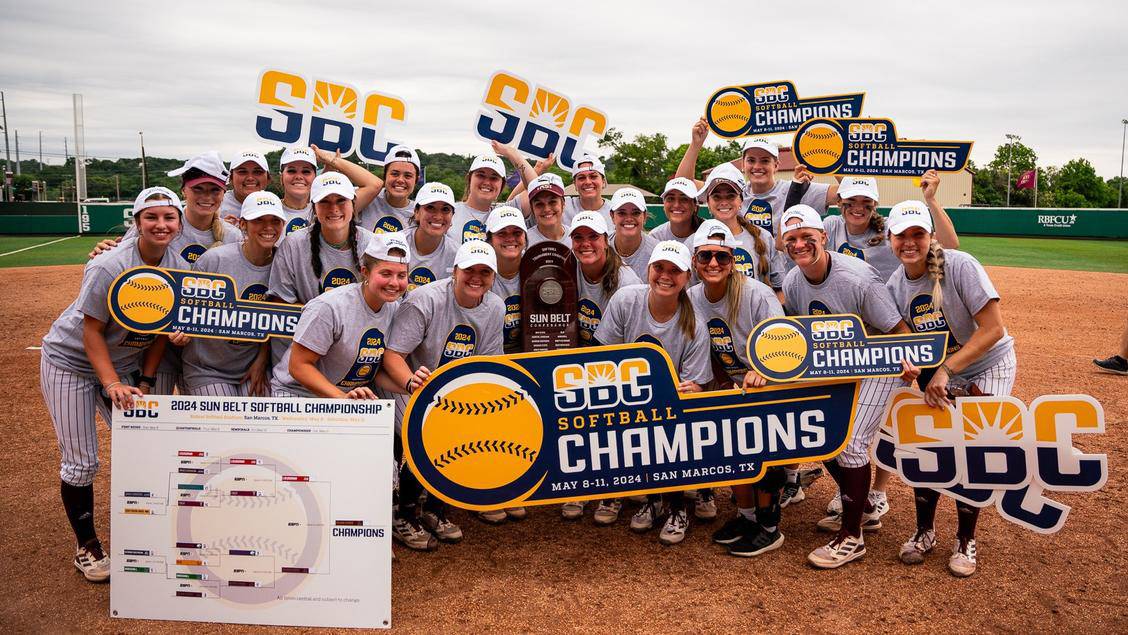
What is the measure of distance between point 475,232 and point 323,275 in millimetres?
1416

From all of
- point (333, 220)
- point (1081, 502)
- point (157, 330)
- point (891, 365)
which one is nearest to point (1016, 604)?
point (891, 365)

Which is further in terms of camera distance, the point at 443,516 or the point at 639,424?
the point at 443,516

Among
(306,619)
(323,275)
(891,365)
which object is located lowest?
(306,619)

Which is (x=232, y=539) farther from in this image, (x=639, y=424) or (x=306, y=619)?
(x=639, y=424)

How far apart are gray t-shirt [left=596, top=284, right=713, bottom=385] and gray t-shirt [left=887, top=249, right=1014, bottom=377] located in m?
1.21

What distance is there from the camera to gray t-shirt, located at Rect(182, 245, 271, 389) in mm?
4836

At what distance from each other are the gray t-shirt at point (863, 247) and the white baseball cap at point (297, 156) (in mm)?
3901

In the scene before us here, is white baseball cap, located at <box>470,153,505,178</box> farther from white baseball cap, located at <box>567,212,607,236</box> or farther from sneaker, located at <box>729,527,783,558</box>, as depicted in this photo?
sneaker, located at <box>729,527,783,558</box>

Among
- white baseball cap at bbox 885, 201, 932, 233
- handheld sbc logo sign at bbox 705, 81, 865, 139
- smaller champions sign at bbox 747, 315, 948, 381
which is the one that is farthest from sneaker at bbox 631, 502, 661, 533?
handheld sbc logo sign at bbox 705, 81, 865, 139

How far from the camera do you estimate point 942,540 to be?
5.23 meters

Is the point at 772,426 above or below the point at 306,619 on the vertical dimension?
above

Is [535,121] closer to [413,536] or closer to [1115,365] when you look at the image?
[413,536]

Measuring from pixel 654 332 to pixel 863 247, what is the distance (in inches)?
79.0

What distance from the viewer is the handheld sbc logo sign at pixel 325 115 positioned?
6.70 m
